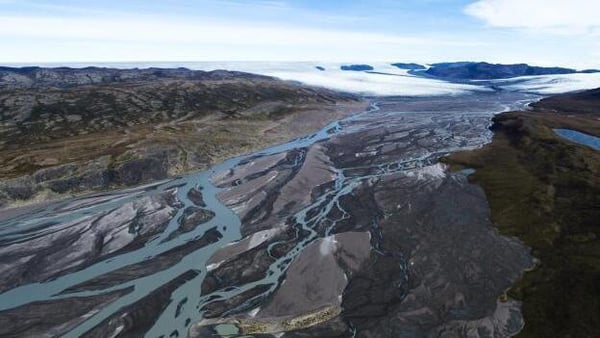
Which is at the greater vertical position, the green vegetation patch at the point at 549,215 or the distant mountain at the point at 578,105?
the distant mountain at the point at 578,105

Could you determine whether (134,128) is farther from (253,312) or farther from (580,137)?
(580,137)

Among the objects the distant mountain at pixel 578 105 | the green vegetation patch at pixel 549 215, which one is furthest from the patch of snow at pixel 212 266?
the distant mountain at pixel 578 105

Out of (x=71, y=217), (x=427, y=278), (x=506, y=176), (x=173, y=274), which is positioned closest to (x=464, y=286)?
(x=427, y=278)

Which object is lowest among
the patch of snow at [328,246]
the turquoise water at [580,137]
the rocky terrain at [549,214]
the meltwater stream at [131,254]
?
the meltwater stream at [131,254]

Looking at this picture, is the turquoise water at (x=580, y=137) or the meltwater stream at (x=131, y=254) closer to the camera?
the meltwater stream at (x=131, y=254)

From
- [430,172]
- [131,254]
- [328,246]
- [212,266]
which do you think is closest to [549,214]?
[430,172]

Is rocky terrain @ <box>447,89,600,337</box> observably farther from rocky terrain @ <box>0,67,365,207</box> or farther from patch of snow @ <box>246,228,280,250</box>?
rocky terrain @ <box>0,67,365,207</box>

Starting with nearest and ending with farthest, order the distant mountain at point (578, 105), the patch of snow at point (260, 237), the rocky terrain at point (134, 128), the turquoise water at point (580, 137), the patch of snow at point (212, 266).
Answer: the patch of snow at point (212, 266), the patch of snow at point (260, 237), the rocky terrain at point (134, 128), the turquoise water at point (580, 137), the distant mountain at point (578, 105)

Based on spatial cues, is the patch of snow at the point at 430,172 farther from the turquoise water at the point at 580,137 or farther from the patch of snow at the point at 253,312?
the patch of snow at the point at 253,312
